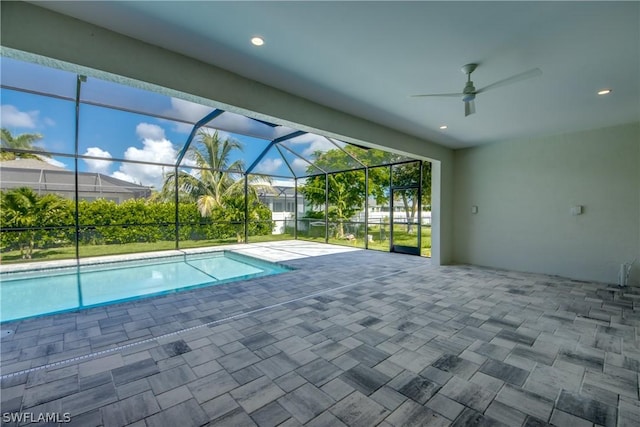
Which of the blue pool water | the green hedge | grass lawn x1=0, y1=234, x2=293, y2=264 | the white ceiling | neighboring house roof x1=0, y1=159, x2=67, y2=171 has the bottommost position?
the blue pool water

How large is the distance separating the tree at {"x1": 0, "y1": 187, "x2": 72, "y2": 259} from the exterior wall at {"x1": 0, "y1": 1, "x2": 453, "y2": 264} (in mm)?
6526

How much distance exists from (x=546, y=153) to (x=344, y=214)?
19.2 ft

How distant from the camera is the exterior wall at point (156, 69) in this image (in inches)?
82.5

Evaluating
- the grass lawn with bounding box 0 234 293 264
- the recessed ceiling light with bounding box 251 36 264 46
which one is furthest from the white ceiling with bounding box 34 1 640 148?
the grass lawn with bounding box 0 234 293 264

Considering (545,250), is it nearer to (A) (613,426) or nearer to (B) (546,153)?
(B) (546,153)

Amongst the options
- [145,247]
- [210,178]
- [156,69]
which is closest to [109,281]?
[145,247]

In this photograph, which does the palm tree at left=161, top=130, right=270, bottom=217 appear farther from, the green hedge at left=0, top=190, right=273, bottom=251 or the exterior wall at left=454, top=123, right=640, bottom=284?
the exterior wall at left=454, top=123, right=640, bottom=284

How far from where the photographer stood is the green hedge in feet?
21.9

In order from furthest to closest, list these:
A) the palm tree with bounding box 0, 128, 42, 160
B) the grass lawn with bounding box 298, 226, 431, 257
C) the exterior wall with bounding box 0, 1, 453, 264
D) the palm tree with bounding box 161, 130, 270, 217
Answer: the palm tree with bounding box 161, 130, 270, 217 < the grass lawn with bounding box 298, 226, 431, 257 < the palm tree with bounding box 0, 128, 42, 160 < the exterior wall with bounding box 0, 1, 453, 264

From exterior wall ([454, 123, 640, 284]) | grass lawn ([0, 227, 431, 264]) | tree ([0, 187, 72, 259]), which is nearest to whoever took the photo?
exterior wall ([454, 123, 640, 284])

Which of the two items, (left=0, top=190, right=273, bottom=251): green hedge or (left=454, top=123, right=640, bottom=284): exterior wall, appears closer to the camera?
(left=454, top=123, right=640, bottom=284): exterior wall

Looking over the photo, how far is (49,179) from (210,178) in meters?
4.22

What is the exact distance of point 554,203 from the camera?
5.36 meters

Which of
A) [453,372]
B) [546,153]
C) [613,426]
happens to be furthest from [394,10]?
[546,153]
